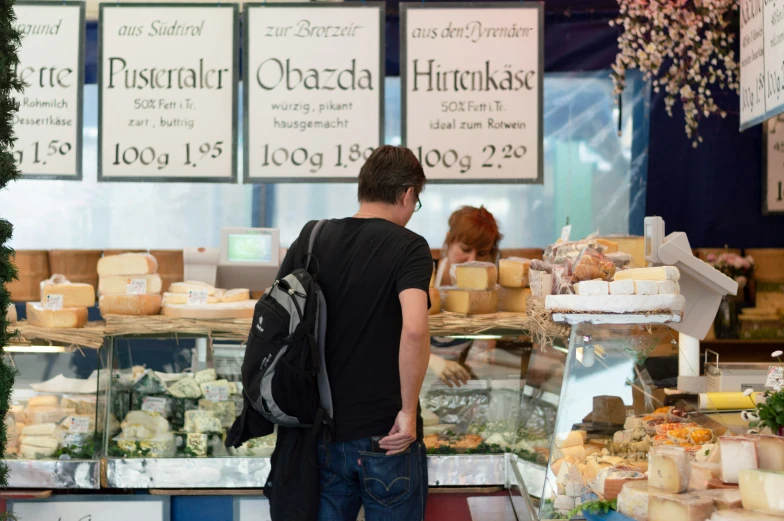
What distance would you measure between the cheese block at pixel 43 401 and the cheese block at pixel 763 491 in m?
2.74

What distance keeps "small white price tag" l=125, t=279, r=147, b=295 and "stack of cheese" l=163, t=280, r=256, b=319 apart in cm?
11

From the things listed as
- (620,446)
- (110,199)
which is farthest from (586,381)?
(110,199)

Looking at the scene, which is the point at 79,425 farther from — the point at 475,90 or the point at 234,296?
the point at 475,90

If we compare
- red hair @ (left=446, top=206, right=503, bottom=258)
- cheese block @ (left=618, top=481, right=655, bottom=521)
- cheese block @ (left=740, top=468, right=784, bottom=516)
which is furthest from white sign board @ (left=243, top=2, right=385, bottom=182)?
cheese block @ (left=740, top=468, right=784, bottom=516)

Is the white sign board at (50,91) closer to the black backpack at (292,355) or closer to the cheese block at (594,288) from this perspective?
the black backpack at (292,355)

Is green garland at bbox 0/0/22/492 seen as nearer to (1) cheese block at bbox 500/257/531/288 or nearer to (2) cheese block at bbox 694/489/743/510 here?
(2) cheese block at bbox 694/489/743/510

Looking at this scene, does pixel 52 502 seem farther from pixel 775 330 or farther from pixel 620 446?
pixel 775 330

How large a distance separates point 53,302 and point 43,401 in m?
0.42

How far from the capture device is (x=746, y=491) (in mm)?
1849

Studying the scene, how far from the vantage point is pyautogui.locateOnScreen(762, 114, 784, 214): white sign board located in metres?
5.80

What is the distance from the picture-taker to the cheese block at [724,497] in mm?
1882

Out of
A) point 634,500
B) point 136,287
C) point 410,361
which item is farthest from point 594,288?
point 136,287

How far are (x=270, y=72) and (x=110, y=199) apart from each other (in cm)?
248

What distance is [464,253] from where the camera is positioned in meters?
→ 4.85
